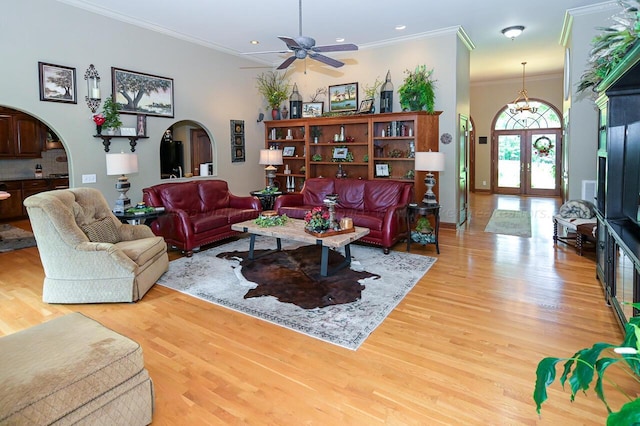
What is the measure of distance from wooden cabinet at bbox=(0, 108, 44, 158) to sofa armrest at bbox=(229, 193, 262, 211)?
5.45m

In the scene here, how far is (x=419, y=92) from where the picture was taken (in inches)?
265

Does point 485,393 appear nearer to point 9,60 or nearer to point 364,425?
point 364,425

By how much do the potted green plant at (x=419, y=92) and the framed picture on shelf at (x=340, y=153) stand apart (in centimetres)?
143

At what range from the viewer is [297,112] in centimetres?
832

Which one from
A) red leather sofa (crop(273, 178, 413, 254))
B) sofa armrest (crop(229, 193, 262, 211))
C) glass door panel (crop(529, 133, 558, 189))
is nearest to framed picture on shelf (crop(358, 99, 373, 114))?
red leather sofa (crop(273, 178, 413, 254))

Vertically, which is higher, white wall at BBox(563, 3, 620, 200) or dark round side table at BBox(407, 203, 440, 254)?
white wall at BBox(563, 3, 620, 200)

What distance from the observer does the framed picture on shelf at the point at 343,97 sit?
7816 millimetres

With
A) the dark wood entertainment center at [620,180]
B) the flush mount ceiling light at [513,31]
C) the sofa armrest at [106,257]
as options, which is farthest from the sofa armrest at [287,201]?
the flush mount ceiling light at [513,31]

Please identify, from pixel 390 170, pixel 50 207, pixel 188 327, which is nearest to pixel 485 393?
pixel 188 327

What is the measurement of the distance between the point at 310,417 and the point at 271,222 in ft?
10.2

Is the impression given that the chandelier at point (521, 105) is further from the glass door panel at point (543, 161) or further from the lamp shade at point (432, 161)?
the lamp shade at point (432, 161)

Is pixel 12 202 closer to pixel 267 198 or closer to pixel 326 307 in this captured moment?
pixel 267 198

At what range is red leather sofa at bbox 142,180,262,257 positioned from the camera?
213 inches

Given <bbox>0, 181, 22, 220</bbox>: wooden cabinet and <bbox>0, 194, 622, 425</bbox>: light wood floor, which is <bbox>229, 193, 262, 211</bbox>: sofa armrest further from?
<bbox>0, 181, 22, 220</bbox>: wooden cabinet
